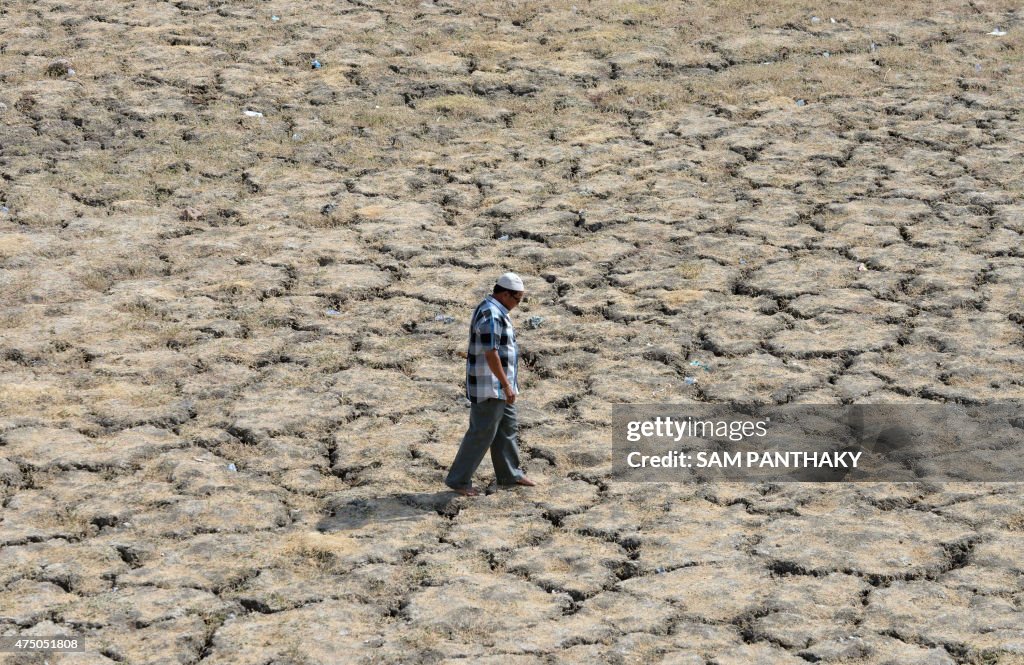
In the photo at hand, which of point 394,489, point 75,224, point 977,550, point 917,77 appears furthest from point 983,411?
point 75,224

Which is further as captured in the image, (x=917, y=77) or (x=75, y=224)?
(x=917, y=77)

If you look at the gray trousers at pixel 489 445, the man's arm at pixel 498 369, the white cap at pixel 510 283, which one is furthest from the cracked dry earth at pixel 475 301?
the white cap at pixel 510 283

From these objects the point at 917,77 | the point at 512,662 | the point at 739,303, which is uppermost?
the point at 917,77

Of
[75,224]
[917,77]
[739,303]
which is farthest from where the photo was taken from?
[917,77]

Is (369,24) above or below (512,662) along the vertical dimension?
above

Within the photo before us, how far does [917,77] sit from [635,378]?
5.01 m

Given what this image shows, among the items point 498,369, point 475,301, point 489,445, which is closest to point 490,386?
point 498,369

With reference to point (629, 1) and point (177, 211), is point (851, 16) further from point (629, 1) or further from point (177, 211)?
point (177, 211)

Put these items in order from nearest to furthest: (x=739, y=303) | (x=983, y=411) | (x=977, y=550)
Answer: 1. (x=977, y=550)
2. (x=983, y=411)
3. (x=739, y=303)

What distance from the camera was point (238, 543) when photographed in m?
6.21

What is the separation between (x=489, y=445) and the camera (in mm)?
6523

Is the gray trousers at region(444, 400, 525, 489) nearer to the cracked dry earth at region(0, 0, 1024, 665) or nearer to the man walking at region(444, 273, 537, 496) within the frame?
the man walking at region(444, 273, 537, 496)

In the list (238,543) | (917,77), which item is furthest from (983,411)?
(917,77)

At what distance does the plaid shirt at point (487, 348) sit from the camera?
641cm
